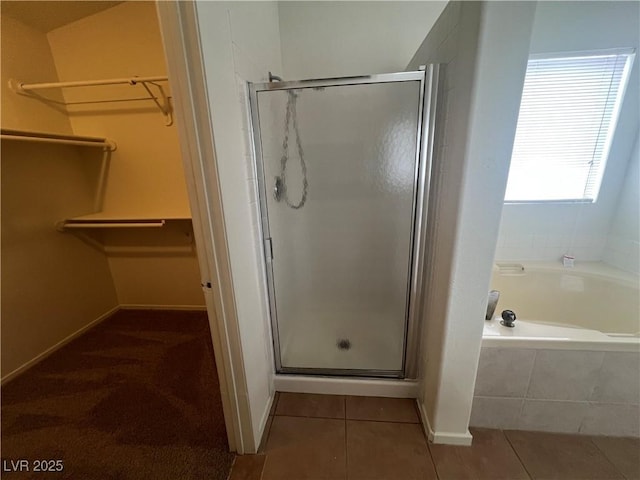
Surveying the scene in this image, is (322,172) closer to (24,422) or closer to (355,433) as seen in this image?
(355,433)

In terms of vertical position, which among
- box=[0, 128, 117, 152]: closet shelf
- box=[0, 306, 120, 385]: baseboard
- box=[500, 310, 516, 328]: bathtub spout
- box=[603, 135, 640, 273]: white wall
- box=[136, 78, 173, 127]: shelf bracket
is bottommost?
box=[0, 306, 120, 385]: baseboard

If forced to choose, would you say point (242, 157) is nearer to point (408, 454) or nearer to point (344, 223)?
point (344, 223)

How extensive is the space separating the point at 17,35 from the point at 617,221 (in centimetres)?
410

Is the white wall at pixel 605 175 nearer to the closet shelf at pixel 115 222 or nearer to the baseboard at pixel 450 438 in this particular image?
the baseboard at pixel 450 438

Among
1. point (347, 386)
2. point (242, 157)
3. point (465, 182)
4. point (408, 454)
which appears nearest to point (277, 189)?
point (242, 157)

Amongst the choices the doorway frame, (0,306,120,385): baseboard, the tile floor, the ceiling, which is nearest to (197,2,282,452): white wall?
the doorway frame

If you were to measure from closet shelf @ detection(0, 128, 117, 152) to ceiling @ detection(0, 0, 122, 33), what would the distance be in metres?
0.72

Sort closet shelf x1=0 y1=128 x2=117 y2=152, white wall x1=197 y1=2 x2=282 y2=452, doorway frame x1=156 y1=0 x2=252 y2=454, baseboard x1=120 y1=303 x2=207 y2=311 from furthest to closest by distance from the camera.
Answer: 1. baseboard x1=120 y1=303 x2=207 y2=311
2. closet shelf x1=0 y1=128 x2=117 y2=152
3. white wall x1=197 y1=2 x2=282 y2=452
4. doorway frame x1=156 y1=0 x2=252 y2=454

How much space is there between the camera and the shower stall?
1.22 meters

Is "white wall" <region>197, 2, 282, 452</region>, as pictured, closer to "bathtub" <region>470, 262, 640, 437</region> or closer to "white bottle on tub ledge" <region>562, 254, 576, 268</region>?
"bathtub" <region>470, 262, 640, 437</region>

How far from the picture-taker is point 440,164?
3.51 ft

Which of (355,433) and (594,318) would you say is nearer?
(355,433)

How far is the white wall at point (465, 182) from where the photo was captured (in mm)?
783

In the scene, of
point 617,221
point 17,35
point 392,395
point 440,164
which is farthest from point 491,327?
point 17,35
